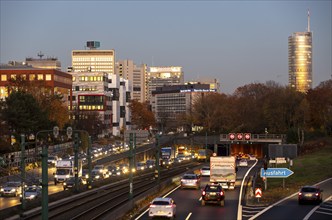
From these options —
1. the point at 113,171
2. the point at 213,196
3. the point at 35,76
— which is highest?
the point at 35,76

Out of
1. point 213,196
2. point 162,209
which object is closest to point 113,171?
point 213,196

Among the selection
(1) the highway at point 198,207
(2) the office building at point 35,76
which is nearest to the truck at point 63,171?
(1) the highway at point 198,207

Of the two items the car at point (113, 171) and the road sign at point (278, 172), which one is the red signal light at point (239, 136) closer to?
the car at point (113, 171)

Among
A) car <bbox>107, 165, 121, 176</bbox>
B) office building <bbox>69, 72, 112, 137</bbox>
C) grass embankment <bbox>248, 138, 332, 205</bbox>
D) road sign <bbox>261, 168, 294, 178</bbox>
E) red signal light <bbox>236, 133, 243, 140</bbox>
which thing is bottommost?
car <bbox>107, 165, 121, 176</bbox>

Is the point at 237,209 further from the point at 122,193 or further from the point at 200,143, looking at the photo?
the point at 200,143

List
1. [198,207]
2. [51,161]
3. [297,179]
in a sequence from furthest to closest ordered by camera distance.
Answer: [51,161], [297,179], [198,207]

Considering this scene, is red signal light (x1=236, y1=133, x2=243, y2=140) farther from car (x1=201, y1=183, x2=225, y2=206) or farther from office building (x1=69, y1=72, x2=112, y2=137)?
office building (x1=69, y1=72, x2=112, y2=137)

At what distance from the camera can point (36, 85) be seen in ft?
411

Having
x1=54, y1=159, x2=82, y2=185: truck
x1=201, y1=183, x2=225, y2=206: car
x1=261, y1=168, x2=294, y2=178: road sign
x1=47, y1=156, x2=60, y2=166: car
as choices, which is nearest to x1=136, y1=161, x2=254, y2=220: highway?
x1=201, y1=183, x2=225, y2=206: car

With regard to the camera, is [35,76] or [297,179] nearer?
[297,179]

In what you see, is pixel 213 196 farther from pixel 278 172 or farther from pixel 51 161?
pixel 51 161

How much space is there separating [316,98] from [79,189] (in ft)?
336

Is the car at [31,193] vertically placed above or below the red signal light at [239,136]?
below

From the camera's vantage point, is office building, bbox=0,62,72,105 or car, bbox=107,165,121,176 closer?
car, bbox=107,165,121,176
